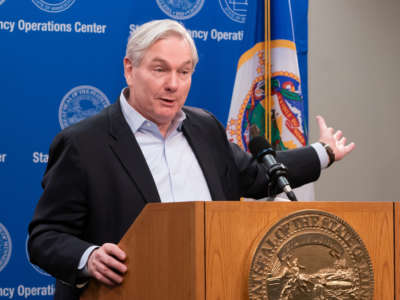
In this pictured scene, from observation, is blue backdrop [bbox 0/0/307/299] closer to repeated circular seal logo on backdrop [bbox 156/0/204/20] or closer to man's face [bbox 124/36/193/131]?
repeated circular seal logo on backdrop [bbox 156/0/204/20]

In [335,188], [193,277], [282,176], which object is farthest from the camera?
[335,188]

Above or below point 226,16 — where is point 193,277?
below

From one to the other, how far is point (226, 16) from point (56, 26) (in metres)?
1.10

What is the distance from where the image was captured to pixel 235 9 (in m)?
3.73

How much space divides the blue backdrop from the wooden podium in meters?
1.84


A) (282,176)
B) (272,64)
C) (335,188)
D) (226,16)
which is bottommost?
(282,176)

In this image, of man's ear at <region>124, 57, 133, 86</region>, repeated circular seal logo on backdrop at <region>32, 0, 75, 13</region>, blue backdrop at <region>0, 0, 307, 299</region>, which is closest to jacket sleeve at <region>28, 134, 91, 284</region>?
man's ear at <region>124, 57, 133, 86</region>

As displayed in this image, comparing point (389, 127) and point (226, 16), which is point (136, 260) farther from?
point (389, 127)

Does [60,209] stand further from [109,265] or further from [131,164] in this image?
[109,265]

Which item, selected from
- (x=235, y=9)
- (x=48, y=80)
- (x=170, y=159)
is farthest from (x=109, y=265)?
(x=235, y=9)

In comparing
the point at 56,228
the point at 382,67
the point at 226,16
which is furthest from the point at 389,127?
the point at 56,228

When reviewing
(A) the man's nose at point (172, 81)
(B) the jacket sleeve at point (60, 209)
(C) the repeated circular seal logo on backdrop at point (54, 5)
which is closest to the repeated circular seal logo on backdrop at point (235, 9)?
(C) the repeated circular seal logo on backdrop at point (54, 5)

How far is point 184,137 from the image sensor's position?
7.16ft

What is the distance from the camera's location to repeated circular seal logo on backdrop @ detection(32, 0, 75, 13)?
3383 millimetres
